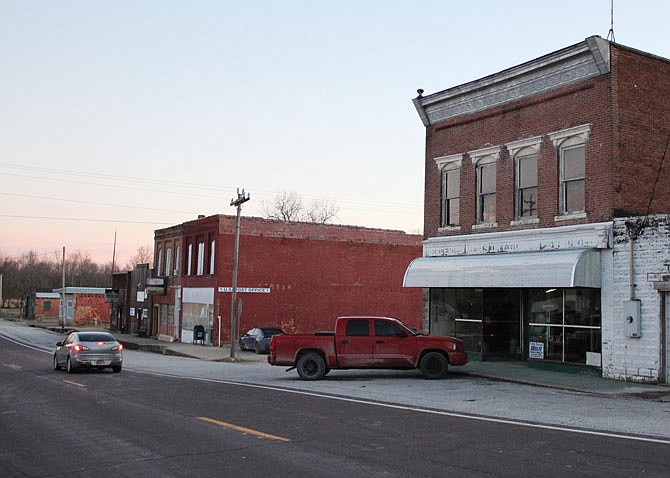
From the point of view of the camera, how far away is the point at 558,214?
21.8 m

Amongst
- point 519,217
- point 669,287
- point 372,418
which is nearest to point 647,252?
point 669,287

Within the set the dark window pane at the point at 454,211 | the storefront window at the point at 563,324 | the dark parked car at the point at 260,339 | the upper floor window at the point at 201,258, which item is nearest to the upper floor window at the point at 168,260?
the upper floor window at the point at 201,258

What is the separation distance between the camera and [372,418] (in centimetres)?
1286

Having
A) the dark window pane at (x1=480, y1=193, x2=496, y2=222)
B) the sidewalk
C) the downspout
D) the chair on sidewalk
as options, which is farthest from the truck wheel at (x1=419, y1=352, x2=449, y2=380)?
the chair on sidewalk

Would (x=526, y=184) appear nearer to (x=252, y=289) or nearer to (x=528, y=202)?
(x=528, y=202)

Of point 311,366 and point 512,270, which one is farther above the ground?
point 512,270

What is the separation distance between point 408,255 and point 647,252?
2931 centimetres

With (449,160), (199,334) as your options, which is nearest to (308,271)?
(199,334)

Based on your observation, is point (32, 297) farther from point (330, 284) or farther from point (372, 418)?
point (372, 418)

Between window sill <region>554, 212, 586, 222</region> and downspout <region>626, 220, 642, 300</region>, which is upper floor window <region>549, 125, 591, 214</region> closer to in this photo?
window sill <region>554, 212, 586, 222</region>

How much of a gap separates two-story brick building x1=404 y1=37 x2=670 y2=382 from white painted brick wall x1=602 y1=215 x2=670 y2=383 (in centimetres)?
3

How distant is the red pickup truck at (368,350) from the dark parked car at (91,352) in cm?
651

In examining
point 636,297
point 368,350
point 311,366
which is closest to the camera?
point 636,297

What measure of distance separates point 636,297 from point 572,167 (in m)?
4.53
